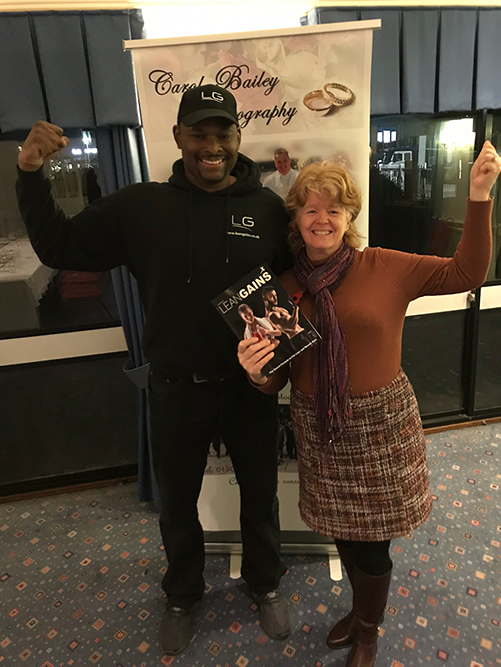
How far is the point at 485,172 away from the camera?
987 millimetres

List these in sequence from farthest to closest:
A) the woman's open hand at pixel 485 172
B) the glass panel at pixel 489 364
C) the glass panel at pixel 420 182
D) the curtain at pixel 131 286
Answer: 1. the glass panel at pixel 489 364
2. the glass panel at pixel 420 182
3. the curtain at pixel 131 286
4. the woman's open hand at pixel 485 172

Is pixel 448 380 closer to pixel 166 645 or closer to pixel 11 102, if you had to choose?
pixel 166 645

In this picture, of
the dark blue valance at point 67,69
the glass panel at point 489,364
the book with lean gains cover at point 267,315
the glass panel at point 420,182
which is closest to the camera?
the book with lean gains cover at point 267,315

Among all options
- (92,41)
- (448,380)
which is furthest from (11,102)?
(448,380)

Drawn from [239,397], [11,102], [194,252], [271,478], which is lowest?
[271,478]

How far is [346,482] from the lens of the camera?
1.19 meters

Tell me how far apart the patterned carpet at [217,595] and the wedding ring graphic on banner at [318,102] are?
1637 mm

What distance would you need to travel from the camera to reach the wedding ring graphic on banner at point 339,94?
149 centimetres

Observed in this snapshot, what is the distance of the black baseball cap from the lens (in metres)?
1.15

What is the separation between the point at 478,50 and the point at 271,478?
76.8 inches

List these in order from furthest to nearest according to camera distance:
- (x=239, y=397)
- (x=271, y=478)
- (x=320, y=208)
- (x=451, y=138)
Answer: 1. (x=451, y=138)
2. (x=271, y=478)
3. (x=239, y=397)
4. (x=320, y=208)

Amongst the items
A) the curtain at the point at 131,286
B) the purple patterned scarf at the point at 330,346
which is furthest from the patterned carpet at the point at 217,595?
the purple patterned scarf at the point at 330,346

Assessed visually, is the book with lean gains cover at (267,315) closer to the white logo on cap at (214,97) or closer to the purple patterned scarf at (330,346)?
the purple patterned scarf at (330,346)

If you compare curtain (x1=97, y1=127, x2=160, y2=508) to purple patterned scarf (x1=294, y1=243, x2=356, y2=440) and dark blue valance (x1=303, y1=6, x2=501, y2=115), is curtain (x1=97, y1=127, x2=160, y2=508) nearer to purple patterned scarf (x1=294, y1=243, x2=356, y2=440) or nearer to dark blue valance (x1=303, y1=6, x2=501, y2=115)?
dark blue valance (x1=303, y1=6, x2=501, y2=115)
